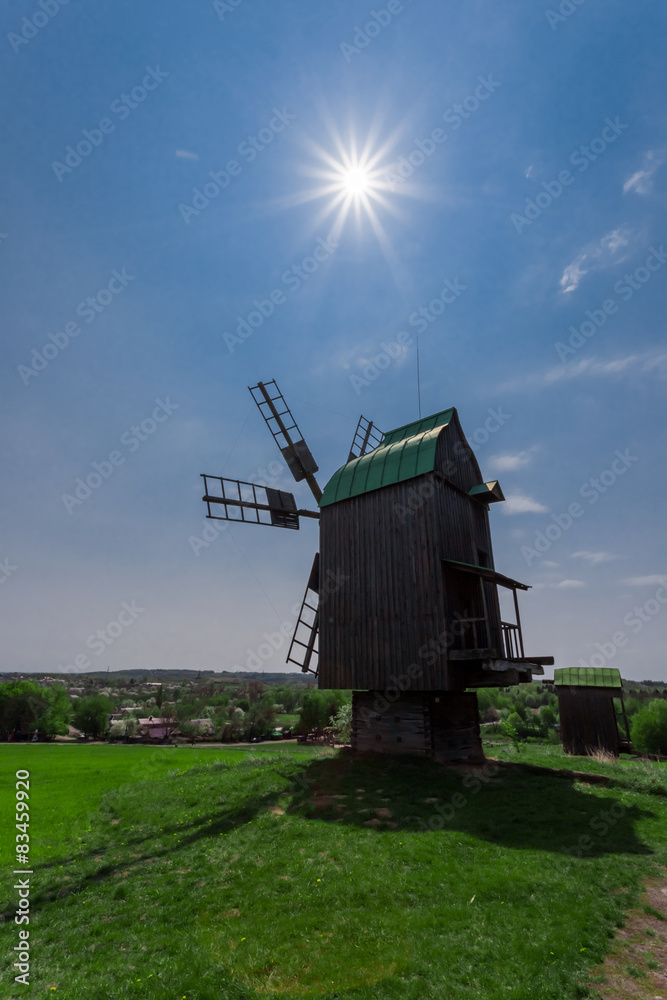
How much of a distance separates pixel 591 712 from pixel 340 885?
2492 centimetres

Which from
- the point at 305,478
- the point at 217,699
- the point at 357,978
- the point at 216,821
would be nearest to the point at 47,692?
the point at 217,699

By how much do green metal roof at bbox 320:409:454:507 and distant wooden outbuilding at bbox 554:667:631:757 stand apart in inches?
727

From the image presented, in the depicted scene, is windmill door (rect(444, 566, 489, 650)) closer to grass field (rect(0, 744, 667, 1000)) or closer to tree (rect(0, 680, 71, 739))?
grass field (rect(0, 744, 667, 1000))

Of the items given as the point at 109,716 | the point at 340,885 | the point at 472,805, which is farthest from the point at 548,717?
the point at 340,885

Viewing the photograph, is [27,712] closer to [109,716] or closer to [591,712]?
[109,716]

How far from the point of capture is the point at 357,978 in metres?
6.02

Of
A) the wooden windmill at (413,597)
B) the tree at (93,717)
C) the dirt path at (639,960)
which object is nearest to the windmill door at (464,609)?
the wooden windmill at (413,597)

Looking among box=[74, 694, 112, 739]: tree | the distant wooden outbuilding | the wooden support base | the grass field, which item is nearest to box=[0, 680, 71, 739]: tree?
box=[74, 694, 112, 739]: tree

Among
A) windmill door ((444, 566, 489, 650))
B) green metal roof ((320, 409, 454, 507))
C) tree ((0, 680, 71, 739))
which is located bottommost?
tree ((0, 680, 71, 739))

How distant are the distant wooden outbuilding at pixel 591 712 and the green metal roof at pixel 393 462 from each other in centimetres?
1846

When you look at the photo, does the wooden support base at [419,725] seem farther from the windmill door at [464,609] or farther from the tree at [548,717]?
the tree at [548,717]

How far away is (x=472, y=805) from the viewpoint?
1277 centimetres

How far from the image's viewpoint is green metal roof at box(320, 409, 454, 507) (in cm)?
1852

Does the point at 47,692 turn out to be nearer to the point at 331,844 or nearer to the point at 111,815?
the point at 111,815
